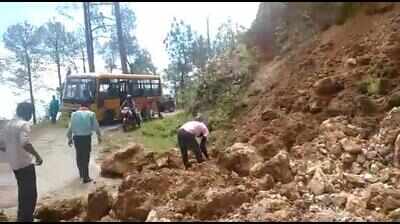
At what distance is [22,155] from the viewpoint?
6207mm

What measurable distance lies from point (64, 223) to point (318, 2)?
982cm

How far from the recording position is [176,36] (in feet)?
116

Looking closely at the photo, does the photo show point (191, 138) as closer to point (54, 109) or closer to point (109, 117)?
point (109, 117)

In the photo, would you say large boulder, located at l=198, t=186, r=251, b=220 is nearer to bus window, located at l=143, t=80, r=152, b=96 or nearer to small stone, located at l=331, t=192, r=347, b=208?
small stone, located at l=331, t=192, r=347, b=208

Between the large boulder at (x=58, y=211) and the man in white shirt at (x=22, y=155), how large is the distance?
1.75 feet

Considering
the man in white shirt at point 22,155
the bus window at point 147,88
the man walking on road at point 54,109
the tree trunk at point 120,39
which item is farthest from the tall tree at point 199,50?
the man in white shirt at point 22,155

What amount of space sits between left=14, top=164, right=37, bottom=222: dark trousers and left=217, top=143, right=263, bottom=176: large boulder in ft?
10.8

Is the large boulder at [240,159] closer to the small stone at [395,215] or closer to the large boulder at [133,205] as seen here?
the large boulder at [133,205]

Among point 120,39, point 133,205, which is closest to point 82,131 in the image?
point 133,205

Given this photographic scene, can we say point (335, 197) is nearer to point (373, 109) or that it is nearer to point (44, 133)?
point (373, 109)

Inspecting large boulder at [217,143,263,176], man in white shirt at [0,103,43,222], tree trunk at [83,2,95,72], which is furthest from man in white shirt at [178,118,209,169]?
tree trunk at [83,2,95,72]

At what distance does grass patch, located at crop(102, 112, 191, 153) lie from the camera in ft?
47.2

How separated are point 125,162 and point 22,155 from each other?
426 centimetres

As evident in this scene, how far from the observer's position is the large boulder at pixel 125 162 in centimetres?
1020
